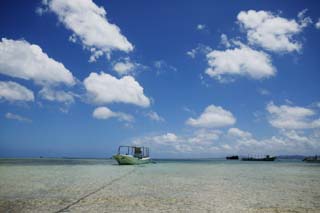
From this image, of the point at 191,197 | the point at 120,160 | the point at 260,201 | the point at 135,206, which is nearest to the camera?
the point at 135,206

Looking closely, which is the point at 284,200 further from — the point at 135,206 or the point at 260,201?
the point at 135,206

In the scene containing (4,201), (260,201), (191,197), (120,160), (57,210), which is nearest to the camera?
(57,210)

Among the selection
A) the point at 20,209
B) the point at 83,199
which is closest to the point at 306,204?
the point at 83,199

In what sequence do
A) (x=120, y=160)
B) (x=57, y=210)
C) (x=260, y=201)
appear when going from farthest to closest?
(x=120, y=160) → (x=260, y=201) → (x=57, y=210)

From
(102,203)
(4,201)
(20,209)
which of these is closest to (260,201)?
(102,203)

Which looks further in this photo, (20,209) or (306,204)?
(306,204)

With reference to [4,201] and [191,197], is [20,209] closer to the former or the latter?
[4,201]

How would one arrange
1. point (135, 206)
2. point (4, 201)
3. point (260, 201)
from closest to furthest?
point (135, 206) → point (4, 201) → point (260, 201)

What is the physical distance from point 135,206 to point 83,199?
132 inches

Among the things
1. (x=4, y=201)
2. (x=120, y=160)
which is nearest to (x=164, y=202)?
(x=4, y=201)

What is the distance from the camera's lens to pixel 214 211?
1254 cm

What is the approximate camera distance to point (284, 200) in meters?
15.9

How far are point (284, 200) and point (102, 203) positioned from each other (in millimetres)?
9496

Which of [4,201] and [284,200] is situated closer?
[4,201]
